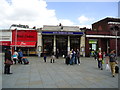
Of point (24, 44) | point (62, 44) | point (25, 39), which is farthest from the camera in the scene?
point (62, 44)

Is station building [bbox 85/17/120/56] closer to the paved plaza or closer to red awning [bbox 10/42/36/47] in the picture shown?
red awning [bbox 10/42/36/47]

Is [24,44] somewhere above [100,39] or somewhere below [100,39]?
below

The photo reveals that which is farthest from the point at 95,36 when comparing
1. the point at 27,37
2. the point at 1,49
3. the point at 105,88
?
the point at 105,88

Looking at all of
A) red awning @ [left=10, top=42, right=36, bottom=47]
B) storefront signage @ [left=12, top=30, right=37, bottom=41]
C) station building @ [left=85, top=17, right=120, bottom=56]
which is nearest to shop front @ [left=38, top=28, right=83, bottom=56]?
storefront signage @ [left=12, top=30, right=37, bottom=41]

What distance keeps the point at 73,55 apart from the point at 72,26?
17.5 m

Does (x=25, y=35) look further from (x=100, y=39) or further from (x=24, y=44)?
(x=100, y=39)

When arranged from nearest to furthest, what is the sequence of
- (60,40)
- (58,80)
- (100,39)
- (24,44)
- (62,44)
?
(58,80), (24,44), (60,40), (62,44), (100,39)

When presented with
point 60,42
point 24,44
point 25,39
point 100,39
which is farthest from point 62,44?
point 100,39

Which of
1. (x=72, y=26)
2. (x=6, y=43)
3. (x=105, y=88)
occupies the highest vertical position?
(x=72, y=26)

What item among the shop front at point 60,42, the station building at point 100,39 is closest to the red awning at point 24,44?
the shop front at point 60,42

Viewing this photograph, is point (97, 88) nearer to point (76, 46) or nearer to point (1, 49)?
point (76, 46)

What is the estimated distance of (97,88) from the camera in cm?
705

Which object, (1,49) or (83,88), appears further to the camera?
(1,49)

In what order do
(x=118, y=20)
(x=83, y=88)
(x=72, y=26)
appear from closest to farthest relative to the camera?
1. (x=83, y=88)
2. (x=72, y=26)
3. (x=118, y=20)
